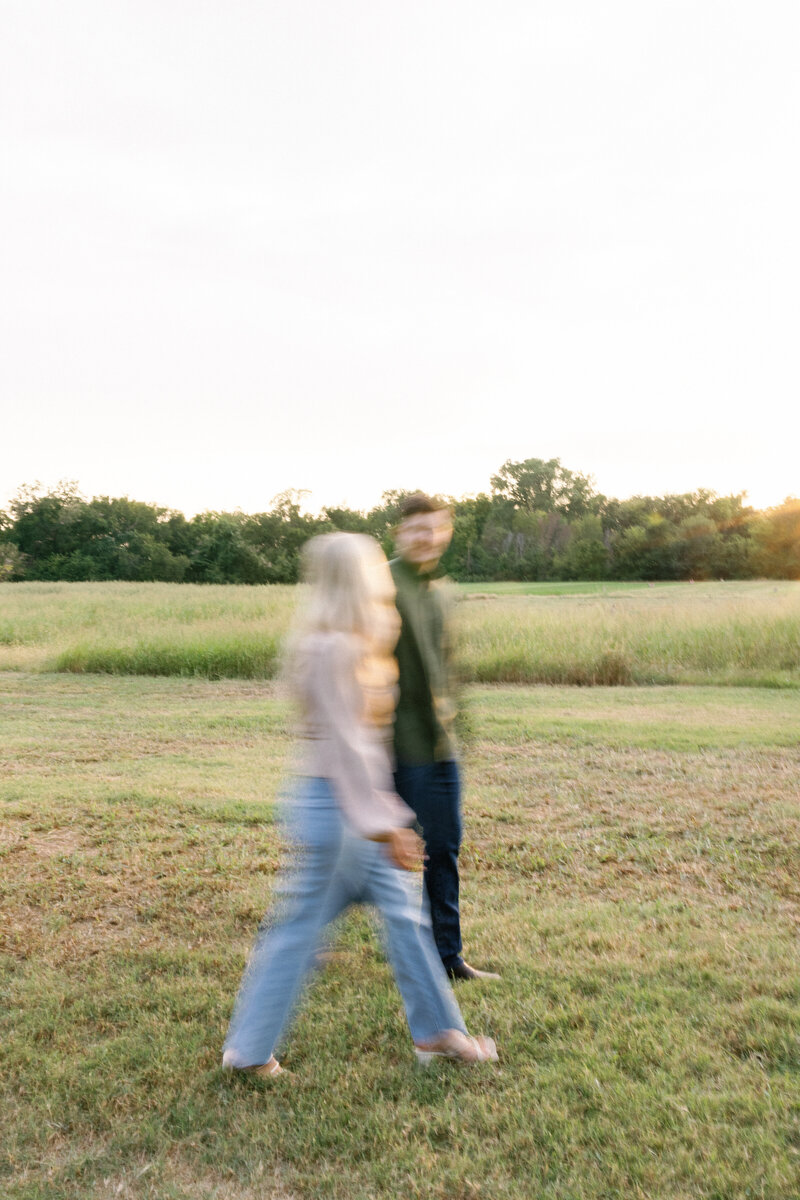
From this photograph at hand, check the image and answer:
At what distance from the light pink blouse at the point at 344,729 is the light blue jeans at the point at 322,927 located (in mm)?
131

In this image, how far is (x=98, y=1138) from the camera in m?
2.49

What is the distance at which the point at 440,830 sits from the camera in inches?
127

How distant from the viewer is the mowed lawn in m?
2.34

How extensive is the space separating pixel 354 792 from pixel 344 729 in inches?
7.4

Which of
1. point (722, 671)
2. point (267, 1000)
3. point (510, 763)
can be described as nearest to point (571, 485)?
point (722, 671)

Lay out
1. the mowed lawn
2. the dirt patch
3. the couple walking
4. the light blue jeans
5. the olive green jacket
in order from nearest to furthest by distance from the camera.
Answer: the mowed lawn, the couple walking, the light blue jeans, the olive green jacket, the dirt patch

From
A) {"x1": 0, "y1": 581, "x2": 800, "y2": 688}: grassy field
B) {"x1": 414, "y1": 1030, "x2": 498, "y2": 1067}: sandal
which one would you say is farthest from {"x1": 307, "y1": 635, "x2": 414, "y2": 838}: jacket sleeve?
{"x1": 0, "y1": 581, "x2": 800, "y2": 688}: grassy field

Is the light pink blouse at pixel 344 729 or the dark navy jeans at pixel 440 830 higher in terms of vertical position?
the light pink blouse at pixel 344 729

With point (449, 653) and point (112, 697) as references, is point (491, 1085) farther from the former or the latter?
point (112, 697)

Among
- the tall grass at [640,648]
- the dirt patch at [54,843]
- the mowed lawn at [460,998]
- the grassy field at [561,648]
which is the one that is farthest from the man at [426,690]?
the grassy field at [561,648]

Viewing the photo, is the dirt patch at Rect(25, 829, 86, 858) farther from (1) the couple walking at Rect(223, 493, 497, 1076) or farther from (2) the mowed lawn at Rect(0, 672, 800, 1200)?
(1) the couple walking at Rect(223, 493, 497, 1076)

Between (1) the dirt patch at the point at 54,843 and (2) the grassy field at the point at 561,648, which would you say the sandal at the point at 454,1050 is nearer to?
(1) the dirt patch at the point at 54,843

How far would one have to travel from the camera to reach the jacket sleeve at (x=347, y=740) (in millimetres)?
2424

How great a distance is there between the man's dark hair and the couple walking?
1.15 ft
